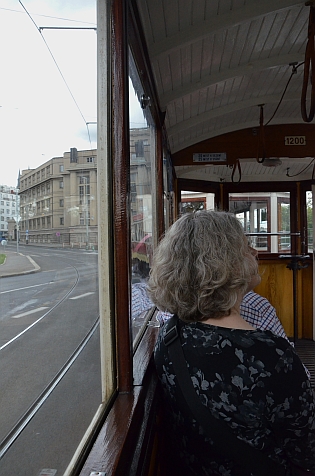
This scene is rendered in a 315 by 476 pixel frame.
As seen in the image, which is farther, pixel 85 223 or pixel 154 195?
pixel 154 195

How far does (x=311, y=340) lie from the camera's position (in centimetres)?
487

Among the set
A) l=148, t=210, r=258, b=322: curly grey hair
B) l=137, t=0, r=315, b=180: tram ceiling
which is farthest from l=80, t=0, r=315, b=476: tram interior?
l=148, t=210, r=258, b=322: curly grey hair

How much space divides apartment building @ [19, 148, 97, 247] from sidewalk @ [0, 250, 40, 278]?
0.03 m

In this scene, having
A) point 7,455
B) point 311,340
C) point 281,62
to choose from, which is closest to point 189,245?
point 7,455

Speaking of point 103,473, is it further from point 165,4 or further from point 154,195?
point 154,195

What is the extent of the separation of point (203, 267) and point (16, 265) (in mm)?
640

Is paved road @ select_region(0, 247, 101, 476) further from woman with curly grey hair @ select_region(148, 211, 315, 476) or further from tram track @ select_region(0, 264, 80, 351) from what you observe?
woman with curly grey hair @ select_region(148, 211, 315, 476)

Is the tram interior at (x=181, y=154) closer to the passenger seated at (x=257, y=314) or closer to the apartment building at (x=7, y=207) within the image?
the passenger seated at (x=257, y=314)

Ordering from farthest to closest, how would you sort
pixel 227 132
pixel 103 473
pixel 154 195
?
pixel 227 132 → pixel 154 195 → pixel 103 473

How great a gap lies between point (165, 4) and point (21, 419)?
1.62 m

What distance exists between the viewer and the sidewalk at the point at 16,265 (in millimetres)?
534

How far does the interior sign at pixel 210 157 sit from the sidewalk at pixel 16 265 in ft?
11.8

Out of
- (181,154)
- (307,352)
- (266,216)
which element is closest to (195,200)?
(266,216)

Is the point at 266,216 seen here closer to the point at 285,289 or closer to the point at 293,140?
the point at 285,289
